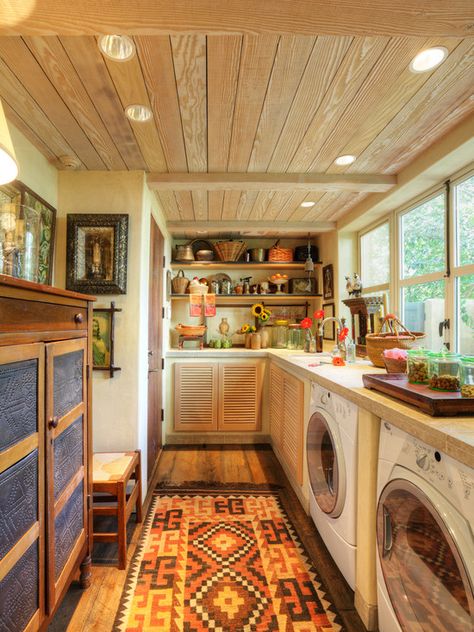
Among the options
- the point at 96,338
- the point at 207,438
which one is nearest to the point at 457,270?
the point at 96,338

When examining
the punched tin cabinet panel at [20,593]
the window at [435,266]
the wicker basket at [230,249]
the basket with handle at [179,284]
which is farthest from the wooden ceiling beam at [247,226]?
the punched tin cabinet panel at [20,593]

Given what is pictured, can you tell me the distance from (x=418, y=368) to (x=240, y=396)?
2314 millimetres

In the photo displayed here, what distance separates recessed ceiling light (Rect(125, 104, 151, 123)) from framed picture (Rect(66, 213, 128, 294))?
0.68m

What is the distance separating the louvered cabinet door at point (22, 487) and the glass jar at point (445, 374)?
1.32m

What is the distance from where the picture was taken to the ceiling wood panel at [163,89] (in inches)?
47.3

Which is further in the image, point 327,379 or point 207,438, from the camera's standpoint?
point 207,438

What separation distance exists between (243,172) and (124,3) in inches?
52.4

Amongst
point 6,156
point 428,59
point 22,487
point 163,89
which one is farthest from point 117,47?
point 22,487

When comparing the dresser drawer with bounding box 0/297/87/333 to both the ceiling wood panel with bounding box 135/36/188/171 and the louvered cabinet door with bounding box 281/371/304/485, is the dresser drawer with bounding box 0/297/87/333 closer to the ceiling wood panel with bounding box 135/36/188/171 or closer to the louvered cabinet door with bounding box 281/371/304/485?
the ceiling wood panel with bounding box 135/36/188/171

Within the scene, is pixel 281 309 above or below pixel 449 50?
below

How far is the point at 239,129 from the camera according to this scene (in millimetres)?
1721

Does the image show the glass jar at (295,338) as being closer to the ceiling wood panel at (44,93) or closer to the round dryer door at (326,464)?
the round dryer door at (326,464)

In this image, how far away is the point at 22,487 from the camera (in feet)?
3.07

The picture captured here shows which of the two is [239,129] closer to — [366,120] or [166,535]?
[366,120]
